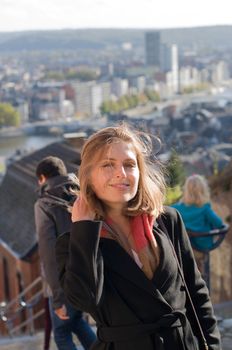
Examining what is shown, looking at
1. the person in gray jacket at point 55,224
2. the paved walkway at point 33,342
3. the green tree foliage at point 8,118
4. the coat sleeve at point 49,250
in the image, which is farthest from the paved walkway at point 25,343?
the green tree foliage at point 8,118

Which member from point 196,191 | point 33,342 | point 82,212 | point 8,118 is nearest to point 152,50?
point 8,118

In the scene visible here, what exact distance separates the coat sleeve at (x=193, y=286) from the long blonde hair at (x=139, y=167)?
3.3 inches

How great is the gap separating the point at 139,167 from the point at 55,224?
3.62 ft

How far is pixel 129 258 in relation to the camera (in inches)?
66.3

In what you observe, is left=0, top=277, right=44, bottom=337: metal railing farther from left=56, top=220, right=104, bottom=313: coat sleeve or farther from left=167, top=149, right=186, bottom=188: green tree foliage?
left=56, top=220, right=104, bottom=313: coat sleeve

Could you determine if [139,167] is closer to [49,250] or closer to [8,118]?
[49,250]

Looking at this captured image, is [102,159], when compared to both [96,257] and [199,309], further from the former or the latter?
[199,309]

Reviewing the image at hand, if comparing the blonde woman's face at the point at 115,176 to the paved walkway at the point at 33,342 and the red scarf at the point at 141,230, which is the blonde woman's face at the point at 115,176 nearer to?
the red scarf at the point at 141,230

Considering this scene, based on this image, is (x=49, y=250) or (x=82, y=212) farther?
(x=49, y=250)

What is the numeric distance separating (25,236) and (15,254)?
34 centimetres

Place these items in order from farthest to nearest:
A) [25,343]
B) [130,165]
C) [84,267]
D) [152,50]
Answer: [152,50]
[25,343]
[130,165]
[84,267]

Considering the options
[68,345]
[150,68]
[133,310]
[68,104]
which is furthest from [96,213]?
[150,68]

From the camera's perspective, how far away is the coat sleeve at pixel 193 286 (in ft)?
5.89

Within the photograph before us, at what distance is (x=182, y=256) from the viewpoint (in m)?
1.83
